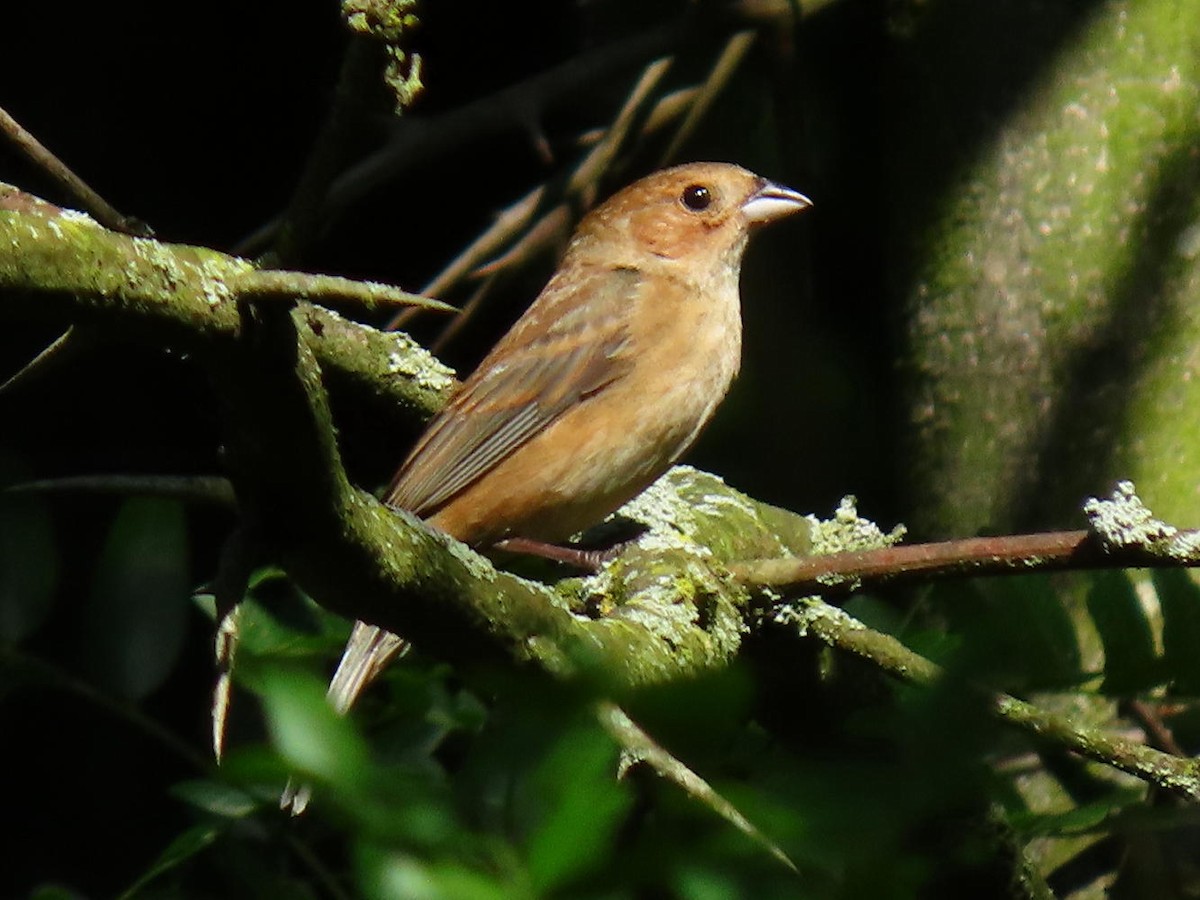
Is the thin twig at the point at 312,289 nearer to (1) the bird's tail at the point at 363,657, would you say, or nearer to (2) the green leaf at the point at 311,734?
(2) the green leaf at the point at 311,734

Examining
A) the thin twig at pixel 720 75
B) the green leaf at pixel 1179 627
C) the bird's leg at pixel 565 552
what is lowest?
the bird's leg at pixel 565 552

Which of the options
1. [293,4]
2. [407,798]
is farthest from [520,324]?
[407,798]

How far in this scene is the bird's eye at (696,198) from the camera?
445 cm

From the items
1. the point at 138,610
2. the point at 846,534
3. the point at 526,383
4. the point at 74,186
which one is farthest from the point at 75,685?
the point at 526,383

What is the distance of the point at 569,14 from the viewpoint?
5406 mm

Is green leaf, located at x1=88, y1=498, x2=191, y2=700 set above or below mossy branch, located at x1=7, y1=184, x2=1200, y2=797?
below

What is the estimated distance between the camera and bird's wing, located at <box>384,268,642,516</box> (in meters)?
3.70

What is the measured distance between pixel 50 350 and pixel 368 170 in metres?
2.21

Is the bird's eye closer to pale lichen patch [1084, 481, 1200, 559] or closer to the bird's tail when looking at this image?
the bird's tail

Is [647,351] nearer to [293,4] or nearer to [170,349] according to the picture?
[293,4]

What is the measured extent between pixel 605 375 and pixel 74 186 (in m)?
2.45

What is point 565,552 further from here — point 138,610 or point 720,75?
point 720,75

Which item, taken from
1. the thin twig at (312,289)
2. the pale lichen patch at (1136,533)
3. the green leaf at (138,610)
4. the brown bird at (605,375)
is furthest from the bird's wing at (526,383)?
the thin twig at (312,289)

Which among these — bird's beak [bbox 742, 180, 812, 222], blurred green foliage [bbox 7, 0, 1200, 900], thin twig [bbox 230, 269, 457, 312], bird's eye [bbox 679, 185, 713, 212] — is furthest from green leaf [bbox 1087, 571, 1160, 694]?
bird's eye [bbox 679, 185, 713, 212]
